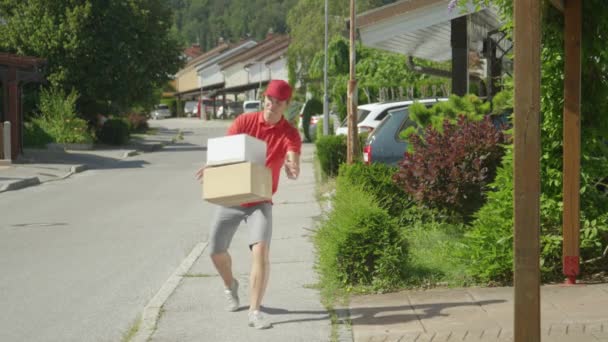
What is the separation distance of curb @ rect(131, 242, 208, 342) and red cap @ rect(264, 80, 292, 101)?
180 cm

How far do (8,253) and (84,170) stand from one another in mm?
16690

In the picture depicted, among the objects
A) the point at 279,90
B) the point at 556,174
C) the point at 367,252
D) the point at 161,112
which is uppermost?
the point at 161,112

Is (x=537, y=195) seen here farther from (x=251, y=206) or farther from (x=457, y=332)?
(x=251, y=206)

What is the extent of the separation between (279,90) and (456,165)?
440 centimetres

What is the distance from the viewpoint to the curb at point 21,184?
66.9 ft

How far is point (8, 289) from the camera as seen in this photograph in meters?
8.64

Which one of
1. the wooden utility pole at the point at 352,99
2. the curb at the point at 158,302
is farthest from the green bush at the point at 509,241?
the wooden utility pole at the point at 352,99

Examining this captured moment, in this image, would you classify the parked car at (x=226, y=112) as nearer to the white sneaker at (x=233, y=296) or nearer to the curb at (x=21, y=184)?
the curb at (x=21, y=184)

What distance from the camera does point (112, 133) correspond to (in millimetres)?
42188

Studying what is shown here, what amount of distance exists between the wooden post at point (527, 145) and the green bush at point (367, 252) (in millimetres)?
2862

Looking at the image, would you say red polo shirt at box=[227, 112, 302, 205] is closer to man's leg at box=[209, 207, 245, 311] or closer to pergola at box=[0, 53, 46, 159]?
man's leg at box=[209, 207, 245, 311]

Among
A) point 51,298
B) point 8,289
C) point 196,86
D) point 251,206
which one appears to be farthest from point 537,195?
point 196,86

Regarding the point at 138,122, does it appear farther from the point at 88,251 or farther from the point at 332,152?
the point at 88,251

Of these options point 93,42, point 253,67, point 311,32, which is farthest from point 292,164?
point 253,67
